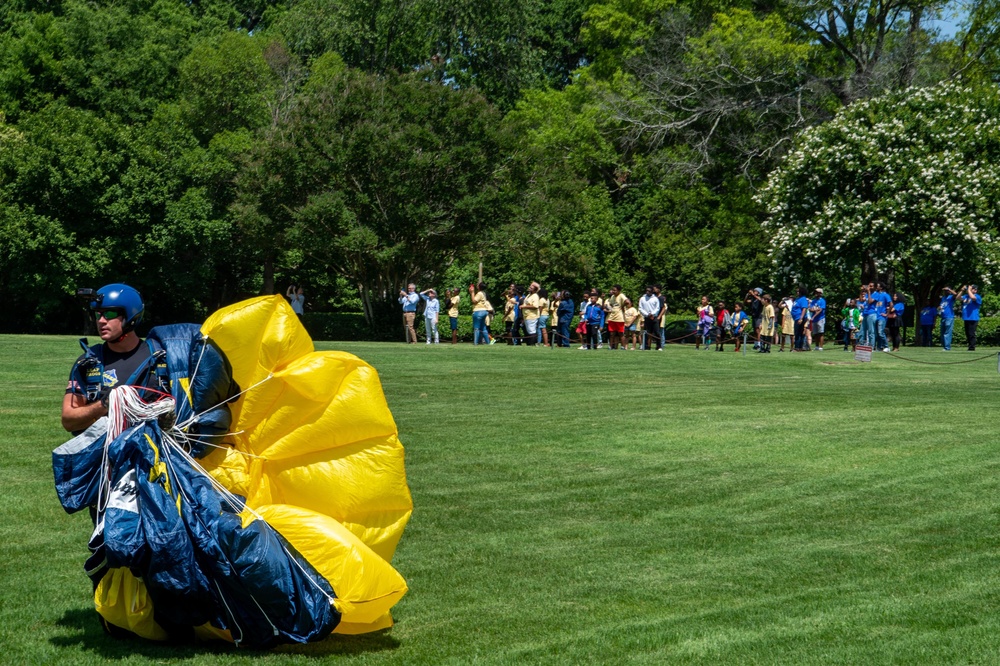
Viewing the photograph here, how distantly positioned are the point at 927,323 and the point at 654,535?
85.7 feet

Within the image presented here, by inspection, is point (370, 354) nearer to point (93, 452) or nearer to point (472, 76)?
point (93, 452)

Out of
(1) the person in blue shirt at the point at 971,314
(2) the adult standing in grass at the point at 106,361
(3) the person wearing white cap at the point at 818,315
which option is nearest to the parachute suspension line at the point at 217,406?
(2) the adult standing in grass at the point at 106,361

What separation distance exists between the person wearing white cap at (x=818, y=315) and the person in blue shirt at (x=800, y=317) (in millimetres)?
329

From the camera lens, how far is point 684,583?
24.0 feet

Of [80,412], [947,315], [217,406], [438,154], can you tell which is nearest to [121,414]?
[80,412]

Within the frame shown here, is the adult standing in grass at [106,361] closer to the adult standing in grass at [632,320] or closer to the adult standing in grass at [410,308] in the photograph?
the adult standing in grass at [632,320]

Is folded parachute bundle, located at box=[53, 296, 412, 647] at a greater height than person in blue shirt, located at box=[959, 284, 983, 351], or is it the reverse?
person in blue shirt, located at box=[959, 284, 983, 351]

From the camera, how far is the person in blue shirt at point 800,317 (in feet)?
98.4

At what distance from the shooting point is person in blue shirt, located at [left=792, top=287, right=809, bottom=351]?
30.0 metres

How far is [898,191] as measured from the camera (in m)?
33.5

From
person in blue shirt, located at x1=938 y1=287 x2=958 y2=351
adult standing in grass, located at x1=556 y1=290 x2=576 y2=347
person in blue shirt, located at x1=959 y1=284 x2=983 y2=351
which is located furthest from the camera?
adult standing in grass, located at x1=556 y1=290 x2=576 y2=347

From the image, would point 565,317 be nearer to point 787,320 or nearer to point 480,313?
point 480,313

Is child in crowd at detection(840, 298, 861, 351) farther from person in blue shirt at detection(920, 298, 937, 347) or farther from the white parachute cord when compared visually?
the white parachute cord

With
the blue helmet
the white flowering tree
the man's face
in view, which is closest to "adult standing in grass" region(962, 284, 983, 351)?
the white flowering tree
